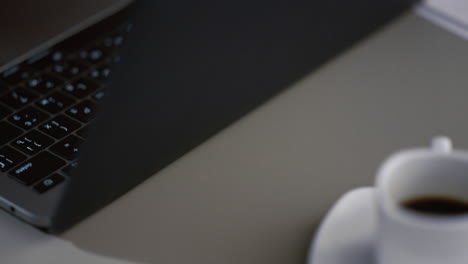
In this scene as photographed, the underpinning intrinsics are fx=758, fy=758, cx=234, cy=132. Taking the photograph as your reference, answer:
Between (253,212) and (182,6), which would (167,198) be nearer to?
(253,212)

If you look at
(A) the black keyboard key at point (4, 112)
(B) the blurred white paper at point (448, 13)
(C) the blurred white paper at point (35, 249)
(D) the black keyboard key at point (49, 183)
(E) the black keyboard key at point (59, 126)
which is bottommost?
(C) the blurred white paper at point (35, 249)

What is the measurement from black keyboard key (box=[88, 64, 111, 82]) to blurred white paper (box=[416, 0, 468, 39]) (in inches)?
14.3

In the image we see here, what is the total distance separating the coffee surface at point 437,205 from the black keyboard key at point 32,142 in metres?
0.33

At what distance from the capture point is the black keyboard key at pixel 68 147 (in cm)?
66

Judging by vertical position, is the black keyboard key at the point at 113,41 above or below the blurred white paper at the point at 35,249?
above

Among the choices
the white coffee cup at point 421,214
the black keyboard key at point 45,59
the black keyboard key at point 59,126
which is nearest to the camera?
the white coffee cup at point 421,214

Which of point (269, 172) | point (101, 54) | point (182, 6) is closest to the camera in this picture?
point (182, 6)

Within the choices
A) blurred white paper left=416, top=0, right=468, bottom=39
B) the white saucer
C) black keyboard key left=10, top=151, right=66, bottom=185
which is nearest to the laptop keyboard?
black keyboard key left=10, top=151, right=66, bottom=185

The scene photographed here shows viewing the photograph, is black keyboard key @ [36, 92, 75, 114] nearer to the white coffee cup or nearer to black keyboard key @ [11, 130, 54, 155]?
black keyboard key @ [11, 130, 54, 155]

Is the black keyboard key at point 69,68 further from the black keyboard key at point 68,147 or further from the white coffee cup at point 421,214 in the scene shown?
the white coffee cup at point 421,214

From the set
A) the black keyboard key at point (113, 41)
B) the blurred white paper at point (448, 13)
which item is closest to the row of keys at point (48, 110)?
the black keyboard key at point (113, 41)

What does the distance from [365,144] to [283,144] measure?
0.08 meters

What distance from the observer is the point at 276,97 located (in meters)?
0.77

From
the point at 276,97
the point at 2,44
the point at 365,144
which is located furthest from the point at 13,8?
the point at 365,144
